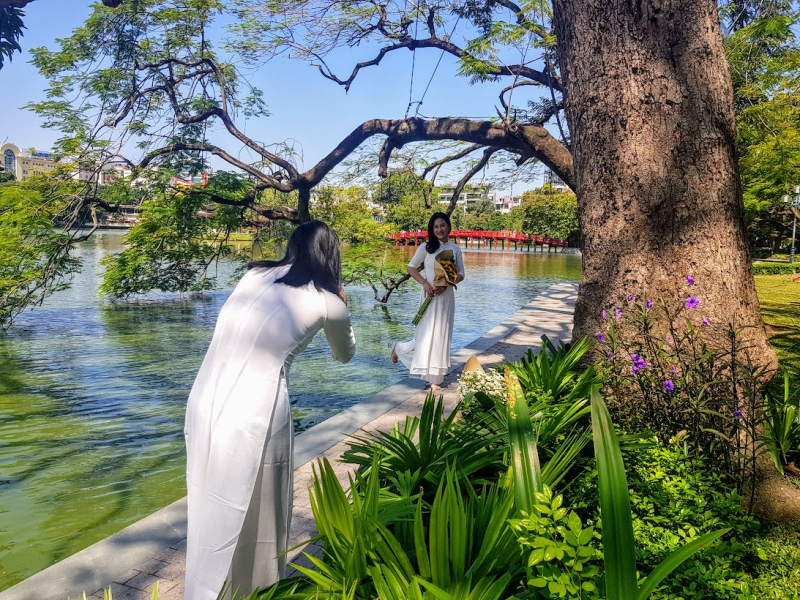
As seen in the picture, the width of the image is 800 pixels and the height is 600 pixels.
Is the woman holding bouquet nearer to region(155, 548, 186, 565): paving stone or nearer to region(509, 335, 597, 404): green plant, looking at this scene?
region(509, 335, 597, 404): green plant

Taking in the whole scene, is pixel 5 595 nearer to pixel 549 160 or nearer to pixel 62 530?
pixel 62 530

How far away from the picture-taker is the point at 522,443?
95.3 inches

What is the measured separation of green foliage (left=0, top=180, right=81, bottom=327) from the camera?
948cm

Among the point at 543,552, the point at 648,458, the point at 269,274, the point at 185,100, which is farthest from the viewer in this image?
the point at 185,100

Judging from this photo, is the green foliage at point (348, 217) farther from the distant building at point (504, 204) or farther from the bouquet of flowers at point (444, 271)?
the distant building at point (504, 204)

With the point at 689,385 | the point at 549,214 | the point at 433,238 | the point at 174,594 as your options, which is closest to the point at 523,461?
the point at 689,385

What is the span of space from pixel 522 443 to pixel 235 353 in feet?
3.96

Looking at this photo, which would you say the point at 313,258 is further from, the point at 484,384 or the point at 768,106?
the point at 768,106

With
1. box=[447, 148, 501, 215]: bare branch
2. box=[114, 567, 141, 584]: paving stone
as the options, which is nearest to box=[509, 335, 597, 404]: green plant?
box=[114, 567, 141, 584]: paving stone

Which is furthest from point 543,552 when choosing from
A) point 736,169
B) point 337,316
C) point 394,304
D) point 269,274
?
point 394,304

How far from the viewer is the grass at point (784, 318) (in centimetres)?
608

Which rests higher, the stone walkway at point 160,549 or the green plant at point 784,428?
the green plant at point 784,428

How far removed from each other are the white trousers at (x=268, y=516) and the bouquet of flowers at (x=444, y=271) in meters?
4.17

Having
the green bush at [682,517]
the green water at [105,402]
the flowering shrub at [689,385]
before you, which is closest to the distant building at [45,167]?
the green water at [105,402]
